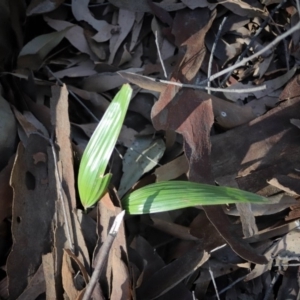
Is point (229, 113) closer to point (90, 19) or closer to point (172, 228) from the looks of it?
point (172, 228)

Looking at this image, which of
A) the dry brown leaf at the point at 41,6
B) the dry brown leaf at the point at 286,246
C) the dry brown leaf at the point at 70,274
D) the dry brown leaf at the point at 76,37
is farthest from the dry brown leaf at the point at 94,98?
the dry brown leaf at the point at 286,246

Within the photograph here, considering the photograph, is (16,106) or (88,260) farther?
(16,106)


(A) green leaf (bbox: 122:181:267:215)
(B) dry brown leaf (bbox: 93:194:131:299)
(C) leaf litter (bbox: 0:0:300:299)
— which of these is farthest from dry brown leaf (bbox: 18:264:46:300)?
(A) green leaf (bbox: 122:181:267:215)

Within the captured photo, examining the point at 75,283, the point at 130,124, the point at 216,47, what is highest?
the point at 216,47

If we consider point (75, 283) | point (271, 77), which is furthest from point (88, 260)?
point (271, 77)

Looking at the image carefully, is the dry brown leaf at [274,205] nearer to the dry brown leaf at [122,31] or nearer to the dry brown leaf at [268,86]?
the dry brown leaf at [268,86]

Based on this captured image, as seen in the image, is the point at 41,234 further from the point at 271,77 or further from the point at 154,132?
the point at 271,77

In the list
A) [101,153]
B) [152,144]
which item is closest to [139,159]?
[152,144]
